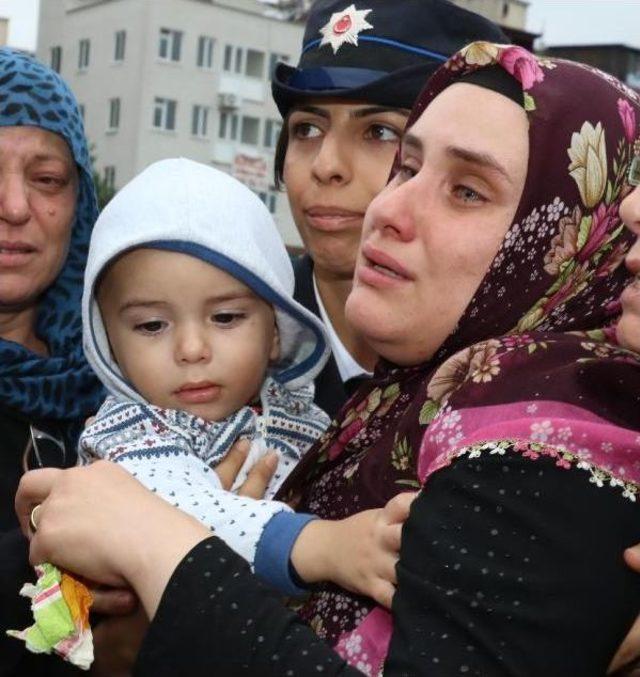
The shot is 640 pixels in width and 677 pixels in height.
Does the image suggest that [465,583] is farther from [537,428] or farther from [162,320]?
[162,320]

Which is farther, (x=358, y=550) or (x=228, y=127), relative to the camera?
(x=228, y=127)

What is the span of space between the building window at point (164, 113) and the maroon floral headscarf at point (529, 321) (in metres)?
45.9

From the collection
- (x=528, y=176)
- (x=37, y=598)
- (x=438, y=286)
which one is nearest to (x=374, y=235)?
(x=438, y=286)

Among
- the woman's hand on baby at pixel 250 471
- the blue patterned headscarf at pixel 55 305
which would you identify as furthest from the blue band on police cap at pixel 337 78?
the woman's hand on baby at pixel 250 471

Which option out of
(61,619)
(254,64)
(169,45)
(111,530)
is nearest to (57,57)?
(169,45)

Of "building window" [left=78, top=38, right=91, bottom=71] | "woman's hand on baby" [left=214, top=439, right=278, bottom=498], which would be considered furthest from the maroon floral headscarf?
"building window" [left=78, top=38, right=91, bottom=71]

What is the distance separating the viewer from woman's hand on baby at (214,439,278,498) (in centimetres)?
295

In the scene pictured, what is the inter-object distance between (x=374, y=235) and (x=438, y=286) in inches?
7.5

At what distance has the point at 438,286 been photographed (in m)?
2.48

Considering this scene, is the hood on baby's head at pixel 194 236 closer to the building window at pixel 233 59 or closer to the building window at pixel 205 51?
the building window at pixel 205 51

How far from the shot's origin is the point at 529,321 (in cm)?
243

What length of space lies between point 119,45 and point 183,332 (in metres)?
48.2

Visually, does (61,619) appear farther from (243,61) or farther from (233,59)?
(243,61)

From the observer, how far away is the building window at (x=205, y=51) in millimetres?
48656
